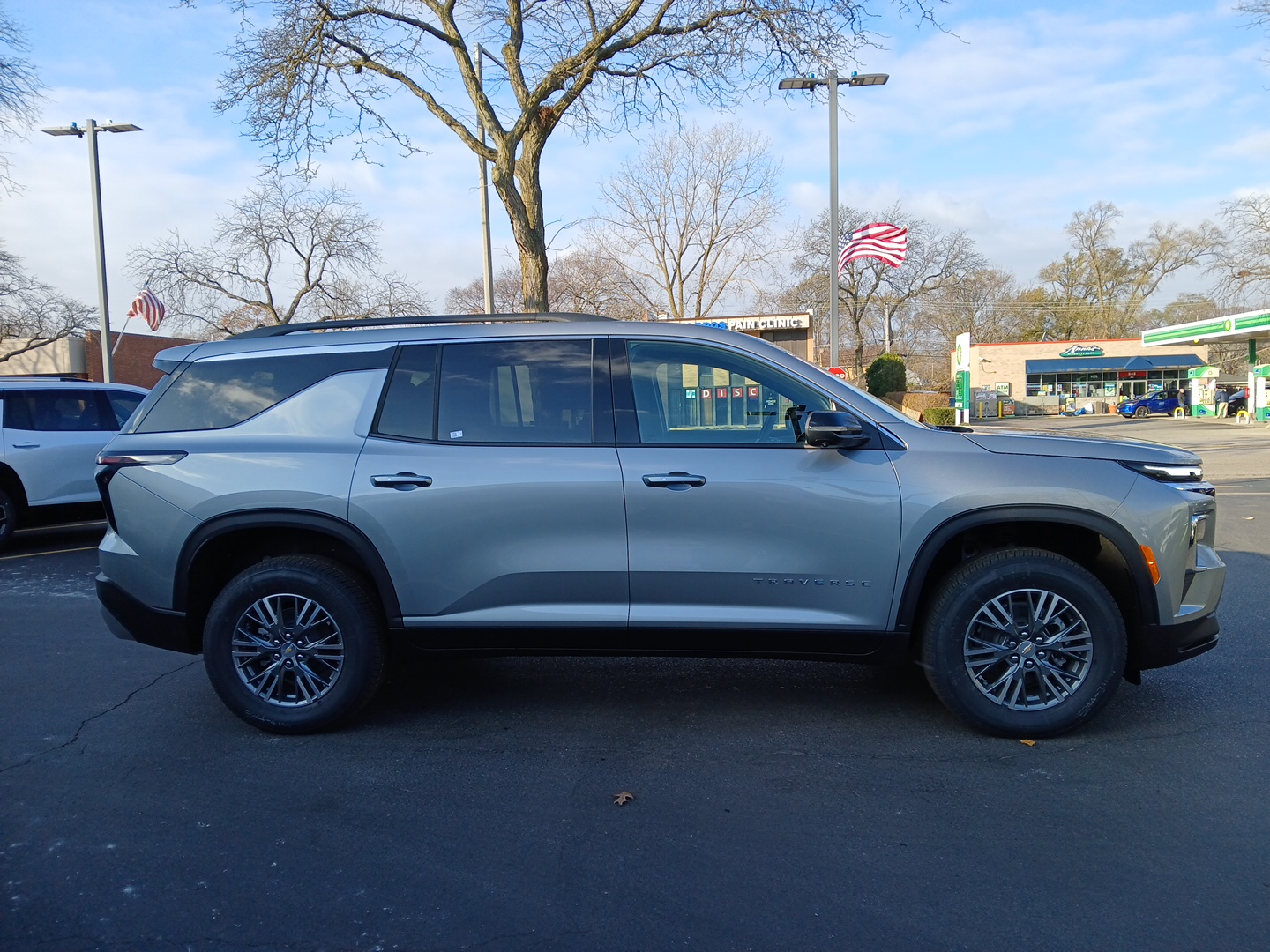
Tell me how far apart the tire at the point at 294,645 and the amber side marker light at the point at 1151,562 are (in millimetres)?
3527

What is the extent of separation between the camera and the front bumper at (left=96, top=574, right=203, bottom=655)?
450 centimetres

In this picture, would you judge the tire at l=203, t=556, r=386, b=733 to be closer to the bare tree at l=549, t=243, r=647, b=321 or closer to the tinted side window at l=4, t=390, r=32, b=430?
the tinted side window at l=4, t=390, r=32, b=430

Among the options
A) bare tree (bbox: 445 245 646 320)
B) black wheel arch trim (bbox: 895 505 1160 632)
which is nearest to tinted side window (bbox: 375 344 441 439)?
black wheel arch trim (bbox: 895 505 1160 632)

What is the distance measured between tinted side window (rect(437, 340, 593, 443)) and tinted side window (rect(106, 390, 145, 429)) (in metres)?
8.18

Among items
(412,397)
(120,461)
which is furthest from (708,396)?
(120,461)

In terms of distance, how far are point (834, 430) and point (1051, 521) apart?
3.47 feet

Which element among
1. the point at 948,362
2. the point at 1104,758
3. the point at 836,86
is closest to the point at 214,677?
the point at 1104,758

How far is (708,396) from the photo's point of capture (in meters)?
4.45

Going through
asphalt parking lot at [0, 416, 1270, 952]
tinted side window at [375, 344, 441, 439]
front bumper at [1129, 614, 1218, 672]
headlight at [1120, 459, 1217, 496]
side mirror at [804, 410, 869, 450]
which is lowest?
asphalt parking lot at [0, 416, 1270, 952]

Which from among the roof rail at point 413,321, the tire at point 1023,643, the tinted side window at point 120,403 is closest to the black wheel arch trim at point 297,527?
the roof rail at point 413,321

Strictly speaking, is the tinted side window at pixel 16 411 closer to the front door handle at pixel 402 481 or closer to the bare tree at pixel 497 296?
the front door handle at pixel 402 481

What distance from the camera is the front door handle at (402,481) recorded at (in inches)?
169

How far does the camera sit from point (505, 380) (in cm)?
447

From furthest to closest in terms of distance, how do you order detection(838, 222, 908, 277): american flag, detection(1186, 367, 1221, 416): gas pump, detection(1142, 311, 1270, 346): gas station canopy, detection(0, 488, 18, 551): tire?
detection(1186, 367, 1221, 416): gas pump < detection(1142, 311, 1270, 346): gas station canopy < detection(838, 222, 908, 277): american flag < detection(0, 488, 18, 551): tire
